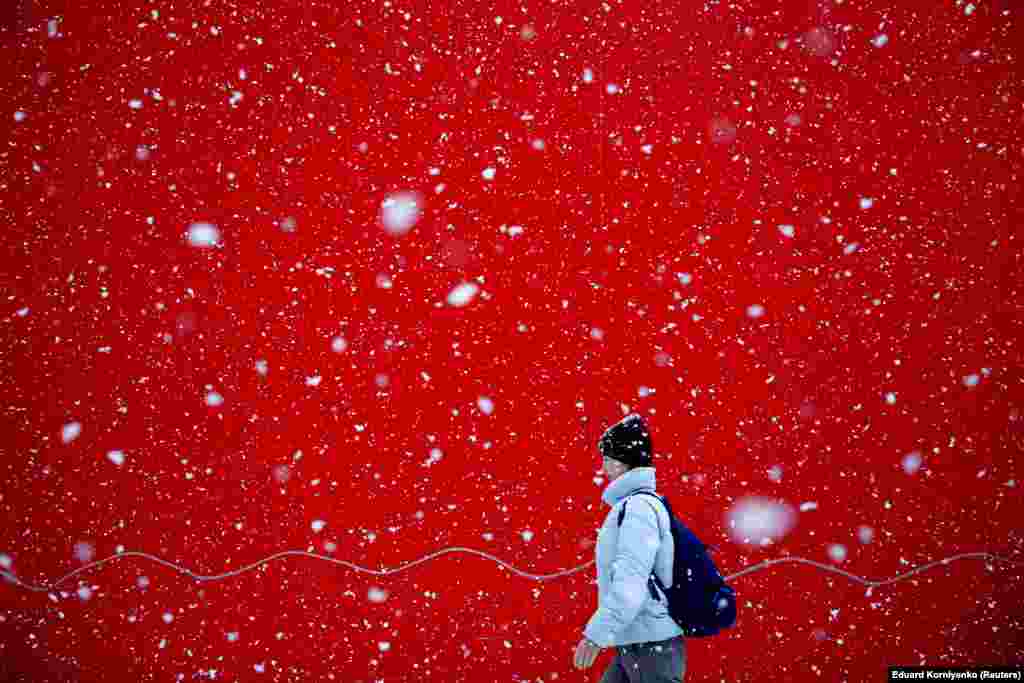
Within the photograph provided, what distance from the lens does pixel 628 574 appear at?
1944mm

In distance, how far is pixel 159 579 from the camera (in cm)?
287

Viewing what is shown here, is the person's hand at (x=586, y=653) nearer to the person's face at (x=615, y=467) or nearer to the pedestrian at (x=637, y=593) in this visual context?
the pedestrian at (x=637, y=593)

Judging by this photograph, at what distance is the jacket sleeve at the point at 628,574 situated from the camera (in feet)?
6.33

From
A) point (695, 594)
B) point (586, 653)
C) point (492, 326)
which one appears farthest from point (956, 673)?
point (492, 326)

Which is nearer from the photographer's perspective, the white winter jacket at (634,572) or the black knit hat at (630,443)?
the white winter jacket at (634,572)

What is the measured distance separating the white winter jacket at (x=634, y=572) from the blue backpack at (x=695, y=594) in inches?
0.7

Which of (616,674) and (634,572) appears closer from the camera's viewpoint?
(634,572)

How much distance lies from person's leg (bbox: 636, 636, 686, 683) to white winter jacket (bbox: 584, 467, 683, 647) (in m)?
0.04

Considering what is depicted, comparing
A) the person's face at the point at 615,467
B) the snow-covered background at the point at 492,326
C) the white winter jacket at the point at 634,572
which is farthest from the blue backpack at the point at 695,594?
the snow-covered background at the point at 492,326

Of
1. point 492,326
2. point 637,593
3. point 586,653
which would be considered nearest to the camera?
point 637,593

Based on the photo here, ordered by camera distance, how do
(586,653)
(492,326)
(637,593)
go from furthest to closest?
(492,326)
(586,653)
(637,593)

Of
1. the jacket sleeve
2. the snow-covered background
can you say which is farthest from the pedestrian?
the snow-covered background

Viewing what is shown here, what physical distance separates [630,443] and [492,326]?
1.01 meters

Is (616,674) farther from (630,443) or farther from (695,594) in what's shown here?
(630,443)
